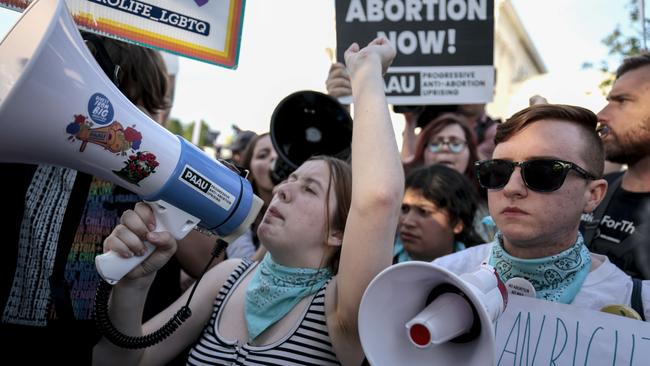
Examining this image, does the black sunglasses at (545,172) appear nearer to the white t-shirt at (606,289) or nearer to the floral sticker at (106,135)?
the white t-shirt at (606,289)

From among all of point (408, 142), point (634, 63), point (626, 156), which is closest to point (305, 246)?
point (626, 156)

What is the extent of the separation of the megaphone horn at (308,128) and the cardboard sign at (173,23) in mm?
672

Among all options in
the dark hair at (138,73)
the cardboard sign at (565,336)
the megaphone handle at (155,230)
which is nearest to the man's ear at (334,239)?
the megaphone handle at (155,230)

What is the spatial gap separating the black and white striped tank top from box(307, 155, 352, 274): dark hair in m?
0.21

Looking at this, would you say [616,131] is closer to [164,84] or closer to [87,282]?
[164,84]

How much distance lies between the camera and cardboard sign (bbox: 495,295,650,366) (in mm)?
1556

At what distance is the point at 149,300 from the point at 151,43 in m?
1.00

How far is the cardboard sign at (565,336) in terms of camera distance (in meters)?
1.56

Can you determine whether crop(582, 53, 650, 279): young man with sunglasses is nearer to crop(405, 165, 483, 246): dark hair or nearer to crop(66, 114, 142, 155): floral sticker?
crop(405, 165, 483, 246): dark hair

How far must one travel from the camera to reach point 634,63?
2.64m

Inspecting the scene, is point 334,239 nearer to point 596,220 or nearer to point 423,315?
point 423,315

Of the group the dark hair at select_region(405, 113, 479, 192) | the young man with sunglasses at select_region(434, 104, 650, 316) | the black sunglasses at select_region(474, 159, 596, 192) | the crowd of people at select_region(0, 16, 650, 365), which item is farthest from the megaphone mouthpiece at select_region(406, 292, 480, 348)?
the dark hair at select_region(405, 113, 479, 192)

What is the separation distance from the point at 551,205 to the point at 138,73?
1.59 m

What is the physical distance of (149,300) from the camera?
7.32ft
